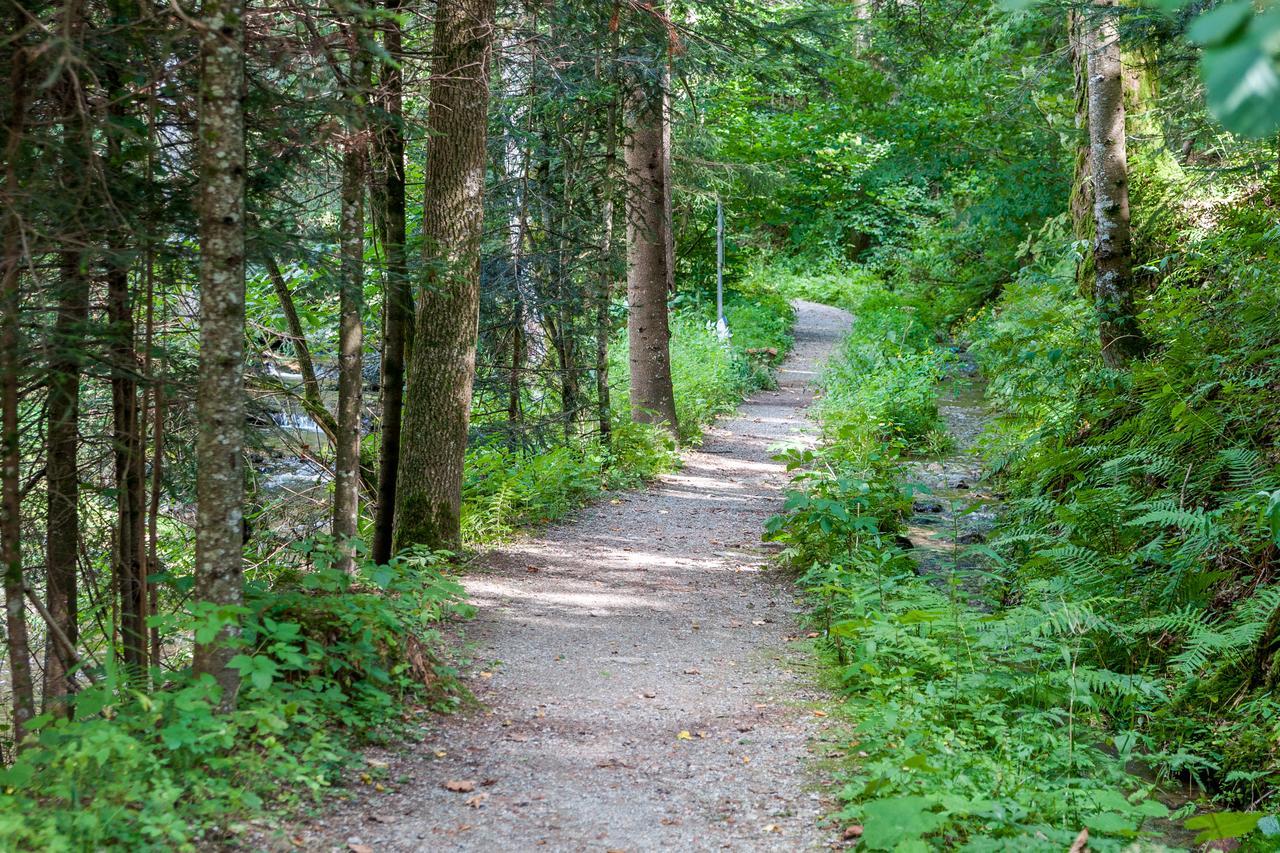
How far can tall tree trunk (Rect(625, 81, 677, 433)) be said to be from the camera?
13578mm

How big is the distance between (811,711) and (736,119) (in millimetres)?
25292

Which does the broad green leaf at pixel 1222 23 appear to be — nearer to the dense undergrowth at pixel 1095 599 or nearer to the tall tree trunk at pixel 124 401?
the dense undergrowth at pixel 1095 599

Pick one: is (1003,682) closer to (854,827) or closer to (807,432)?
(854,827)

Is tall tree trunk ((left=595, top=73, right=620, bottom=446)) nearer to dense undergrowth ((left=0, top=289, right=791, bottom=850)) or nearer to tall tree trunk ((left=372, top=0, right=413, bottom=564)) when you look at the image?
→ tall tree trunk ((left=372, top=0, right=413, bottom=564))

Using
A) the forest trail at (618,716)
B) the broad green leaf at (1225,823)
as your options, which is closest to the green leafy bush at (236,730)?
the forest trail at (618,716)

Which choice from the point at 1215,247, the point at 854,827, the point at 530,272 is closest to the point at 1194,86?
the point at 1215,247

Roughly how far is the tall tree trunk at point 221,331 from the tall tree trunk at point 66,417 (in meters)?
0.54

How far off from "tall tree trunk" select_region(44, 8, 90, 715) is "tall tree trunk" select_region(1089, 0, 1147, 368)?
827 centimetres

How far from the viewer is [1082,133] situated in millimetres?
10594

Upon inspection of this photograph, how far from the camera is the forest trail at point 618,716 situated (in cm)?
392

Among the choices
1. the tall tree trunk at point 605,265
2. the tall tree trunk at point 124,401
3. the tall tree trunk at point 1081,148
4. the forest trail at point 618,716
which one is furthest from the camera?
the tall tree trunk at point 605,265

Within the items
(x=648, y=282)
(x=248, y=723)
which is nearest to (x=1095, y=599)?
(x=248, y=723)

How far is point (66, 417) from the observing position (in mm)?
4309

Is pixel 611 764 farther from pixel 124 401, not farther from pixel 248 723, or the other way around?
pixel 124 401
